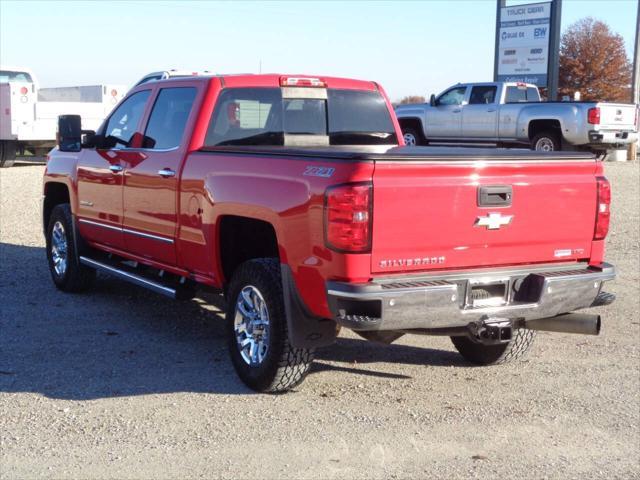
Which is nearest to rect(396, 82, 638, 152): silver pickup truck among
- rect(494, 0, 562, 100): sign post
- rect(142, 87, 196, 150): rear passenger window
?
rect(494, 0, 562, 100): sign post

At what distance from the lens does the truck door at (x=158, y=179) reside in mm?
6652

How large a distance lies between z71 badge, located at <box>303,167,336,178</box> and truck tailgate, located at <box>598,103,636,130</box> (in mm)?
16053

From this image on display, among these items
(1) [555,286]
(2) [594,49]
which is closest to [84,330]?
(1) [555,286]

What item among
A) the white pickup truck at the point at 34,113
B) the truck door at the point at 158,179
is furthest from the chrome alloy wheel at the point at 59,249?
the white pickup truck at the point at 34,113

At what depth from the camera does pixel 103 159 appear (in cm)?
776

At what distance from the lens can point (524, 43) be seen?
28484 mm

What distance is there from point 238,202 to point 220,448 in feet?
5.40

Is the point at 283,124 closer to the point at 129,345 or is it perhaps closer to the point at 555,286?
the point at 129,345

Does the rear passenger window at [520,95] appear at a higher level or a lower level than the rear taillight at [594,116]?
higher

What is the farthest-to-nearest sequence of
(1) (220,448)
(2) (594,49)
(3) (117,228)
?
1. (2) (594,49)
2. (3) (117,228)
3. (1) (220,448)

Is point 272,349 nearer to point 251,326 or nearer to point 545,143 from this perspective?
point 251,326

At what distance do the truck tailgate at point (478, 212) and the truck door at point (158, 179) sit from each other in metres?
2.14

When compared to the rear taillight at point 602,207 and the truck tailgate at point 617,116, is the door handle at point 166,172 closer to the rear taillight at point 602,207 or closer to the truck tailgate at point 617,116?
the rear taillight at point 602,207

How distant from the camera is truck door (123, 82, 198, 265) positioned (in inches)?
262
